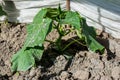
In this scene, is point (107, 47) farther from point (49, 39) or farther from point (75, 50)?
point (49, 39)

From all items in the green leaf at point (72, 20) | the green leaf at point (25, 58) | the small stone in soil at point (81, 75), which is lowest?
the small stone in soil at point (81, 75)

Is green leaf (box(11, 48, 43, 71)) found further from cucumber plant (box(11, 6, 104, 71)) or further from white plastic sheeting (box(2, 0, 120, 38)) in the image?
white plastic sheeting (box(2, 0, 120, 38))

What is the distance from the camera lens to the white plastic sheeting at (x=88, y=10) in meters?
2.58

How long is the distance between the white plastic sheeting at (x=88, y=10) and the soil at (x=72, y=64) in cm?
9

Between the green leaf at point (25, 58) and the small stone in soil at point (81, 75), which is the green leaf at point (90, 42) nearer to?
the small stone in soil at point (81, 75)

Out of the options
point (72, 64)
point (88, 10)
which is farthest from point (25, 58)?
point (88, 10)

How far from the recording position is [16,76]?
2393mm

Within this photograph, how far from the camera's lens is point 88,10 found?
2.65 meters

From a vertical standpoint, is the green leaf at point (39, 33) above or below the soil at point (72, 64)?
above

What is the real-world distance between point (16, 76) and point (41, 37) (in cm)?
30

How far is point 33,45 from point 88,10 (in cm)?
55

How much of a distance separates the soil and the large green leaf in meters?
0.07

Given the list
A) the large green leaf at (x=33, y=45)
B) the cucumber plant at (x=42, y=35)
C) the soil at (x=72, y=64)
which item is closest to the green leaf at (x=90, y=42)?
the cucumber plant at (x=42, y=35)

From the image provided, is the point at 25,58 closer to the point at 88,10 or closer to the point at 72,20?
the point at 72,20
